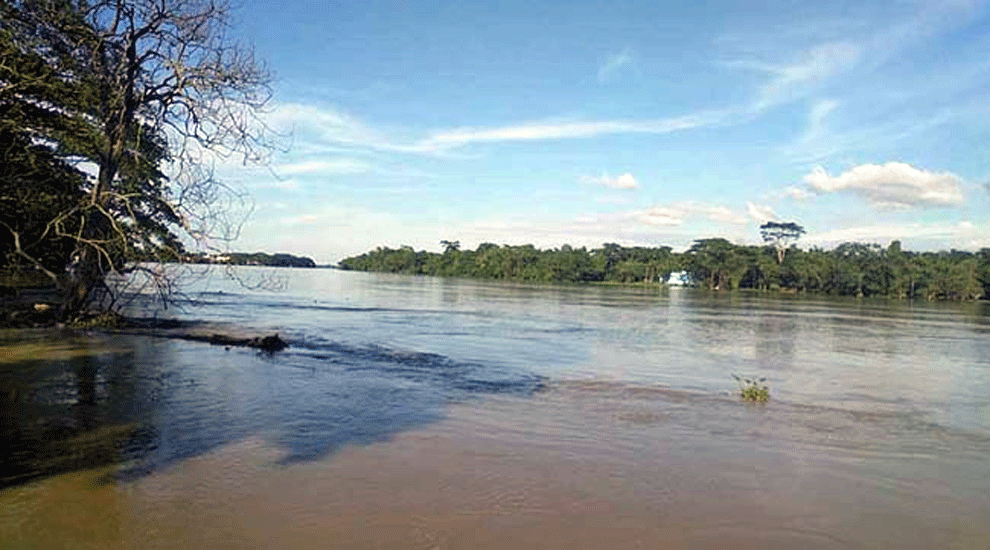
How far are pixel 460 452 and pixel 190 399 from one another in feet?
15.1

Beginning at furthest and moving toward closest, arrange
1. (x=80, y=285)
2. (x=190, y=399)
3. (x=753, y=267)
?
(x=753, y=267) < (x=80, y=285) < (x=190, y=399)

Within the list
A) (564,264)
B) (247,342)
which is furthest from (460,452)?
(564,264)

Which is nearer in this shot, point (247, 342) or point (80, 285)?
point (80, 285)

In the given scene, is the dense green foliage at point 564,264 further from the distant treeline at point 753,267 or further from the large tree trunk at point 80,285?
the large tree trunk at point 80,285

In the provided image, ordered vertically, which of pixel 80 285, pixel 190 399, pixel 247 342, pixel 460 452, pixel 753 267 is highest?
pixel 753 267

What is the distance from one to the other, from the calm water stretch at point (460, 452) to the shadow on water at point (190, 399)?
54 millimetres

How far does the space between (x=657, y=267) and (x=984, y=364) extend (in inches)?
4170

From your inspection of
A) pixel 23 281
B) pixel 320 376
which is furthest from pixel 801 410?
pixel 23 281

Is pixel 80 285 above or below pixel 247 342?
above

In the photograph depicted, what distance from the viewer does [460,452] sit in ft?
31.2

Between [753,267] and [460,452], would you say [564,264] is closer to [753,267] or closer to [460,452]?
[753,267]

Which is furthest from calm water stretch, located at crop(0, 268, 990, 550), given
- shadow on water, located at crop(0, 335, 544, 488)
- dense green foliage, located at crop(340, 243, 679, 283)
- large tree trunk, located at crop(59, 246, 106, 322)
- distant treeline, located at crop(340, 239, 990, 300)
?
dense green foliage, located at crop(340, 243, 679, 283)

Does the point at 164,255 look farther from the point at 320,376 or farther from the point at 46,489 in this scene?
the point at 46,489

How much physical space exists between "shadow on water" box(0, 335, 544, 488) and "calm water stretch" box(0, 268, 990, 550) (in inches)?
2.1
